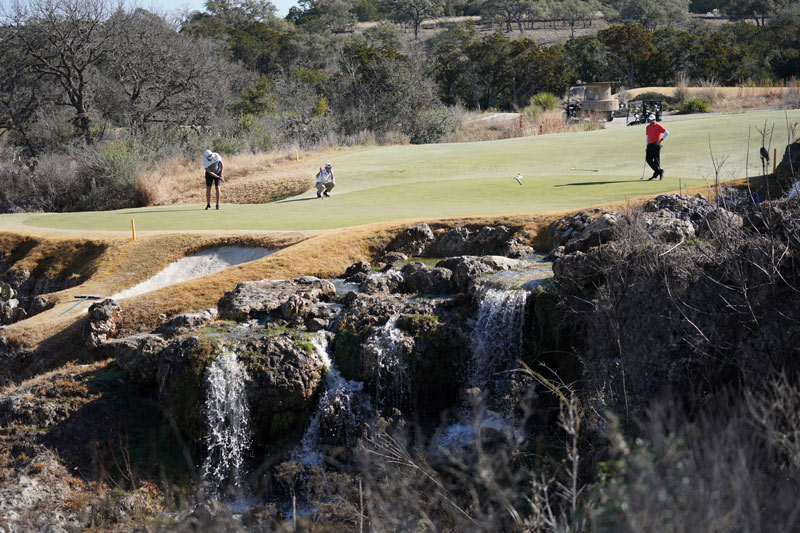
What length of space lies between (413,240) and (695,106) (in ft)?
92.7

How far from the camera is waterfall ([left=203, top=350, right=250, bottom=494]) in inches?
394

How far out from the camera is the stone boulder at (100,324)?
1246cm

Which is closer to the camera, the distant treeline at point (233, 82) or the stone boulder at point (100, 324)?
the stone boulder at point (100, 324)

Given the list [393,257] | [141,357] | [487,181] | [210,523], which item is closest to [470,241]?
[393,257]

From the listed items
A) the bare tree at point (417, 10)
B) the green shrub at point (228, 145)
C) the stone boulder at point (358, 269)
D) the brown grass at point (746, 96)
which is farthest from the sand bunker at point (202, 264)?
the bare tree at point (417, 10)

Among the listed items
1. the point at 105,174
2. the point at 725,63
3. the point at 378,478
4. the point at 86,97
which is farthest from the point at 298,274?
the point at 725,63

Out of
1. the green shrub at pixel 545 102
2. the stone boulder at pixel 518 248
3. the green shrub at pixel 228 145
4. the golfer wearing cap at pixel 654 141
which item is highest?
the green shrub at pixel 545 102

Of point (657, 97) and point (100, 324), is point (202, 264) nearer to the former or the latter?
point (100, 324)

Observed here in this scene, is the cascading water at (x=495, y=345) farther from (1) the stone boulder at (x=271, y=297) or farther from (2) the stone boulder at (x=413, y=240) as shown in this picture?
(2) the stone boulder at (x=413, y=240)

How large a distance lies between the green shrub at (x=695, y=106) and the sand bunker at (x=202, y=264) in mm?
29270

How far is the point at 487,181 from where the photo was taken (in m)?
21.0

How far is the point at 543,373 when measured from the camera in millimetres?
10367

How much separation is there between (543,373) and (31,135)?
1300 inches

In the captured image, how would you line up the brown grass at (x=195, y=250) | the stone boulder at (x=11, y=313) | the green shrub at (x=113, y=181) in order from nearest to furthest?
the brown grass at (x=195, y=250)
the stone boulder at (x=11, y=313)
the green shrub at (x=113, y=181)
